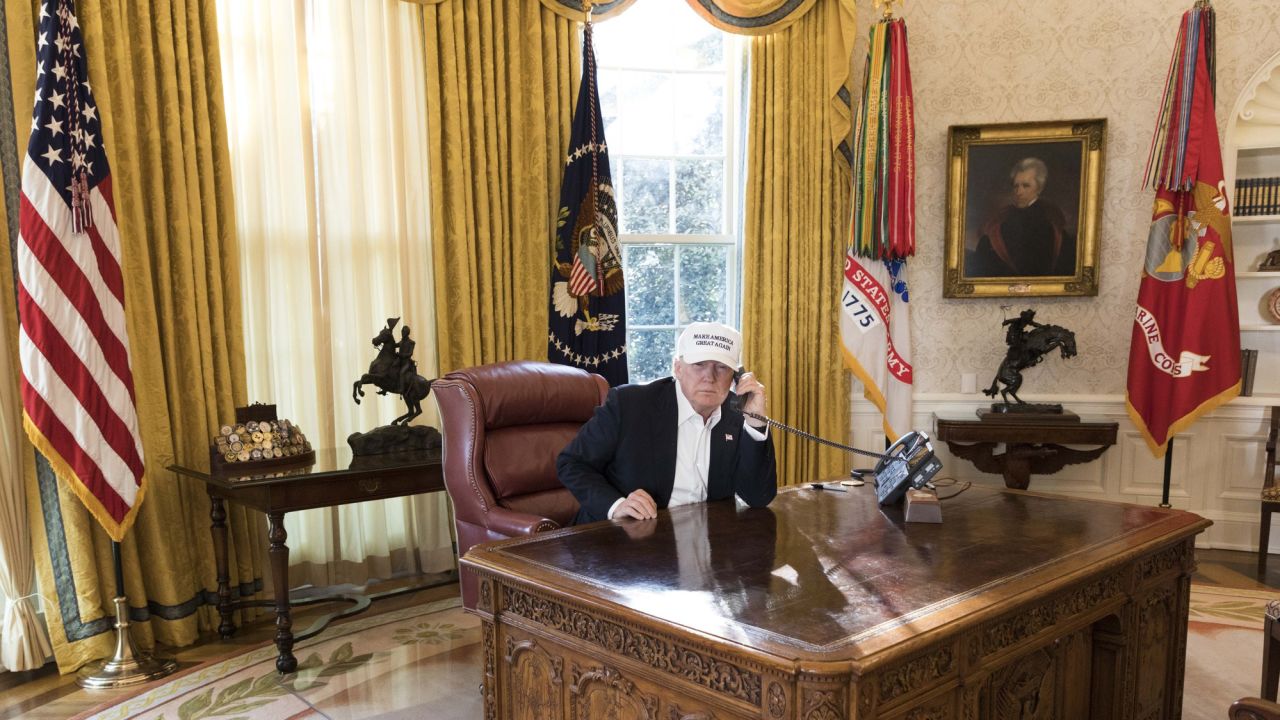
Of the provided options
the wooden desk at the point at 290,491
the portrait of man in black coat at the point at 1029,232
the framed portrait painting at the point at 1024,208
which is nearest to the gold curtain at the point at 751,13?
the framed portrait painting at the point at 1024,208

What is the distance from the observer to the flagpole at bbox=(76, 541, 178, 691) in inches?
121

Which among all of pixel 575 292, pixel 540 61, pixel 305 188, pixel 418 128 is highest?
pixel 540 61

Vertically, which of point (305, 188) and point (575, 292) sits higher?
point (305, 188)

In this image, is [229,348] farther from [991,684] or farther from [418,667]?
[991,684]

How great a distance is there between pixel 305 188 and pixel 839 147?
3042 millimetres

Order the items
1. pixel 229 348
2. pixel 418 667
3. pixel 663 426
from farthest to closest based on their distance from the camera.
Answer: pixel 229 348, pixel 418 667, pixel 663 426

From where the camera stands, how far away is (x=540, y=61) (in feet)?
15.1

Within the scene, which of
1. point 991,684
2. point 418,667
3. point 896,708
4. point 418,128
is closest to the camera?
point 896,708

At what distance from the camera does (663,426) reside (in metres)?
2.56

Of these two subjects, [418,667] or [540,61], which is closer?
[418,667]

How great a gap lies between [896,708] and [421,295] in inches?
138

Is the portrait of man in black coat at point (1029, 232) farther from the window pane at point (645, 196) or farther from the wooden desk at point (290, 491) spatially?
the wooden desk at point (290, 491)

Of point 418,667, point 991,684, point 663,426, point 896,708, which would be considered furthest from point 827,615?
point 418,667

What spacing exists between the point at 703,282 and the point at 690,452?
2836 millimetres
